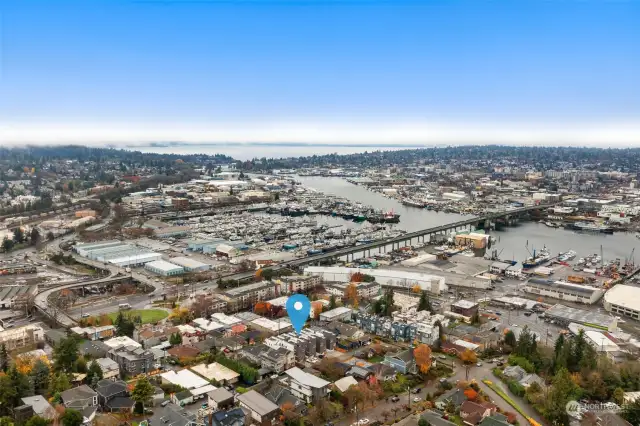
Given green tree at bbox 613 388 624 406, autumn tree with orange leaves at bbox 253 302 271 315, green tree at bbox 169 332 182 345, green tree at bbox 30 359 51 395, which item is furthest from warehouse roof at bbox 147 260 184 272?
green tree at bbox 613 388 624 406

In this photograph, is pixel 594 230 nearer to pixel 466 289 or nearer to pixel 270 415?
pixel 466 289

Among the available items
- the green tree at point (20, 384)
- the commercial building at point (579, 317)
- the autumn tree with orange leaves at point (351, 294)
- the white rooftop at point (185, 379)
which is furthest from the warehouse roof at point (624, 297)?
the green tree at point (20, 384)

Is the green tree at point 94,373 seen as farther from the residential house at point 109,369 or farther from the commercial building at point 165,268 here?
the commercial building at point 165,268

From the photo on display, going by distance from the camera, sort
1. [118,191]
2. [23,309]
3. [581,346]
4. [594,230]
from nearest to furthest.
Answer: [581,346] < [23,309] < [594,230] < [118,191]

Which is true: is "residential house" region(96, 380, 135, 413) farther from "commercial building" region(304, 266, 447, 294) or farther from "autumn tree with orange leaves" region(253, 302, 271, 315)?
"commercial building" region(304, 266, 447, 294)

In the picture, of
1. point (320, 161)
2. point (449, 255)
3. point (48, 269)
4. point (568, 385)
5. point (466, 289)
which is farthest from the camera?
point (320, 161)

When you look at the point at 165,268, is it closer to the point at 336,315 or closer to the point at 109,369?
the point at 336,315

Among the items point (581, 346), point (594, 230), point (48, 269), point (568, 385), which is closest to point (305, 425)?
point (568, 385)
